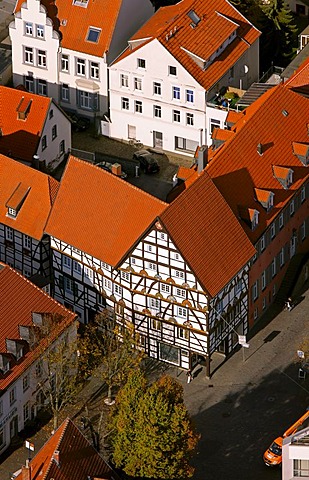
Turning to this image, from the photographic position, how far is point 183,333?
413ft

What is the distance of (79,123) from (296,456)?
54.0 meters

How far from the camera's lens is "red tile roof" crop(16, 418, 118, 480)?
107 m

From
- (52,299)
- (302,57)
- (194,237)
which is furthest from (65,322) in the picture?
(302,57)

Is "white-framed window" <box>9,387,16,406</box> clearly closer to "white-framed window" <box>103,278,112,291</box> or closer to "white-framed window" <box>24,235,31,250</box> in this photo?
"white-framed window" <box>103,278,112,291</box>

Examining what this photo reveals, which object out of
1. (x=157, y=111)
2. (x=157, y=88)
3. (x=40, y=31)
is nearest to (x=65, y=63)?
(x=40, y=31)

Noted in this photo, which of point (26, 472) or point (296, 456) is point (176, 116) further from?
point (26, 472)

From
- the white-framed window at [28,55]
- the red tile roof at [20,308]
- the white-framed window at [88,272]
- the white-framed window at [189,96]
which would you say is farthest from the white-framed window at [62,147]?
the red tile roof at [20,308]

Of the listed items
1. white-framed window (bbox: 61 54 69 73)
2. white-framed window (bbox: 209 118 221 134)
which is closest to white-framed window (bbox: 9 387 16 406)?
white-framed window (bbox: 209 118 221 134)

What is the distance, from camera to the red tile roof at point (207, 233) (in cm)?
12200

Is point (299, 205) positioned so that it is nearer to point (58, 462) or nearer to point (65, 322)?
point (65, 322)

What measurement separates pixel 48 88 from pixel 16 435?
44.1 m

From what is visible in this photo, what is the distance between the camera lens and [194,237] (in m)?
122

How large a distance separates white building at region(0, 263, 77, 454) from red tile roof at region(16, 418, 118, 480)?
1037cm

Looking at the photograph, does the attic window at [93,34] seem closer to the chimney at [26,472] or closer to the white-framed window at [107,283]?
the white-framed window at [107,283]
